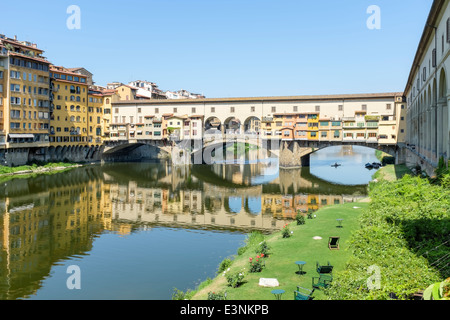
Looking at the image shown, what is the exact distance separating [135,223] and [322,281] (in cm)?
2066

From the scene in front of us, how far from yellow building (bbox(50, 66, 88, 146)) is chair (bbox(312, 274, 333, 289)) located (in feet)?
212

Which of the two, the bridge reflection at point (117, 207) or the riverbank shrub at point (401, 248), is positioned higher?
the riverbank shrub at point (401, 248)

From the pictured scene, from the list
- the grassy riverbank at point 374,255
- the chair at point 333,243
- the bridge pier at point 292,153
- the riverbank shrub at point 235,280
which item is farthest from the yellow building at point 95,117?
the riverbank shrub at point 235,280

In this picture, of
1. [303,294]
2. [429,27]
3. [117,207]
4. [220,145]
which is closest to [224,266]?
[303,294]

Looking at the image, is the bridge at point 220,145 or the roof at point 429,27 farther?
the bridge at point 220,145

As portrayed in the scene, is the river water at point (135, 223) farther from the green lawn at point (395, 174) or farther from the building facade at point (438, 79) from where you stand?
the building facade at point (438, 79)

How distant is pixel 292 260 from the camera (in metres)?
17.7

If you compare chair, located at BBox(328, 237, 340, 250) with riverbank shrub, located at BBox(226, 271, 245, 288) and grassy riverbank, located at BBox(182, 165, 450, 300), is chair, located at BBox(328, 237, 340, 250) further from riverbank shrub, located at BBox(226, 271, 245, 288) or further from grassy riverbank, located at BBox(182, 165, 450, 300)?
riverbank shrub, located at BBox(226, 271, 245, 288)

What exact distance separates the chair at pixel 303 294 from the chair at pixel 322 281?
19.7 inches

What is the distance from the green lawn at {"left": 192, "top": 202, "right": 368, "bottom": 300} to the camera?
1431 centimetres

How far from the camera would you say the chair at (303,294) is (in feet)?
40.4

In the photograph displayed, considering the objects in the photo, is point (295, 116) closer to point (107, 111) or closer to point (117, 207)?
point (117, 207)
